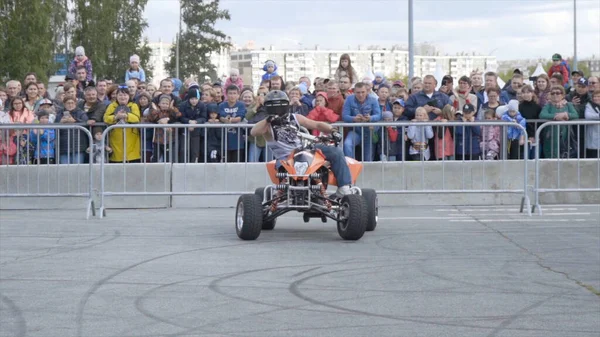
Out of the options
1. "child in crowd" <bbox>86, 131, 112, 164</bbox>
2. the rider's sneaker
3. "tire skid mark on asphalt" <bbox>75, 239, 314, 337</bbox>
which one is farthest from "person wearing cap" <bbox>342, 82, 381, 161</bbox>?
"tire skid mark on asphalt" <bbox>75, 239, 314, 337</bbox>

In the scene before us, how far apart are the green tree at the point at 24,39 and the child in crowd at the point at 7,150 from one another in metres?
30.2

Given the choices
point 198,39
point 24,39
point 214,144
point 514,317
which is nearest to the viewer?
point 514,317

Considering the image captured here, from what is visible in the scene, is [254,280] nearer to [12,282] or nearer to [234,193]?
[12,282]

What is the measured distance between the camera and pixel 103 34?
67.0 metres

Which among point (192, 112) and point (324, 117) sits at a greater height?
point (192, 112)

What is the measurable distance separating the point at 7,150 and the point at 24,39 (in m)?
32.4

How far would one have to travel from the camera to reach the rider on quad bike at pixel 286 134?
13.1m

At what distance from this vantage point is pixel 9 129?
56.0 feet

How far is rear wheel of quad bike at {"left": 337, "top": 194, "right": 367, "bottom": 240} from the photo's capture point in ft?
41.3

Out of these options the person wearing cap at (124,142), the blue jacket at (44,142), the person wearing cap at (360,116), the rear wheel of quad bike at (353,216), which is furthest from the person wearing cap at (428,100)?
the rear wheel of quad bike at (353,216)

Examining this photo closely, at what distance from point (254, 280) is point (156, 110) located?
8.82 metres

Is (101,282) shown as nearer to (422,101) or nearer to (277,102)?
(277,102)

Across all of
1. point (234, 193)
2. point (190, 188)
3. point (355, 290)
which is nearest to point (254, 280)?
point (355, 290)

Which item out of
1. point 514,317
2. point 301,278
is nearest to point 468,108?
point 301,278
